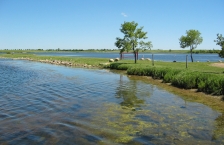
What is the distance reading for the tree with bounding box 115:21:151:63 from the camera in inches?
1454

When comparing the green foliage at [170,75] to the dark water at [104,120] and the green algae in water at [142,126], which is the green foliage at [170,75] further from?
the green algae in water at [142,126]

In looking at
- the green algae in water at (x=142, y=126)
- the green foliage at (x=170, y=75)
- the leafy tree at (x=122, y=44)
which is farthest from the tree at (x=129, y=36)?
the green algae in water at (x=142, y=126)

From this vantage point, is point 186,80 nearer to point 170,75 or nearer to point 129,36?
point 170,75

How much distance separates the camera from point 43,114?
10898mm

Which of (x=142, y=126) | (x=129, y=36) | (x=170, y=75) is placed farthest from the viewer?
(x=129, y=36)

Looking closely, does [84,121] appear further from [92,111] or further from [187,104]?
[187,104]

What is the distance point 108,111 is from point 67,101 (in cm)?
349

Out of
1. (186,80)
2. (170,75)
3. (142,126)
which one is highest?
(170,75)

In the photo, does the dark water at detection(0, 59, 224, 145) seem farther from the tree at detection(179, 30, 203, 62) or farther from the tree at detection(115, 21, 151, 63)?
the tree at detection(179, 30, 203, 62)

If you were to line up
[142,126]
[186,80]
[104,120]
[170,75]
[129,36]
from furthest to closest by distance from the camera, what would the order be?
1. [129,36]
2. [170,75]
3. [186,80]
4. [104,120]
5. [142,126]

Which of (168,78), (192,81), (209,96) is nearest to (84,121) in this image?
(209,96)

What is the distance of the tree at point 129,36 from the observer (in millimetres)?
36944

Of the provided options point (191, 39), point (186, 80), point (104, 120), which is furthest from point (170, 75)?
point (191, 39)

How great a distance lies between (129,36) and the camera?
3728 cm
